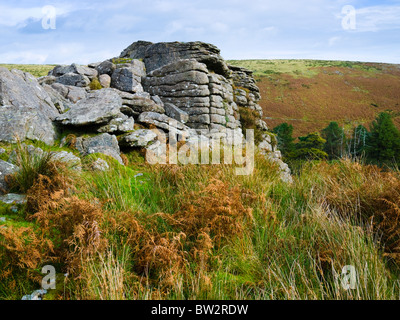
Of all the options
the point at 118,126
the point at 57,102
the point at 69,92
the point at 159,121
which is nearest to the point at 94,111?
the point at 118,126

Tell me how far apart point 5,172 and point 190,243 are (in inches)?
146

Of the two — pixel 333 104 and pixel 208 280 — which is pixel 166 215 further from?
pixel 333 104

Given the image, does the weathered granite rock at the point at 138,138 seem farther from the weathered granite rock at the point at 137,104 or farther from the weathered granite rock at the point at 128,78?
the weathered granite rock at the point at 128,78

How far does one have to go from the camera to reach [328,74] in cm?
6925

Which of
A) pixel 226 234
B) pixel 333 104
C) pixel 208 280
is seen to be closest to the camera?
pixel 208 280

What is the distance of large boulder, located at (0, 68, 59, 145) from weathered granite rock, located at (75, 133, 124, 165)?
82cm

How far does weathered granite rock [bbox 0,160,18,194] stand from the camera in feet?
15.9

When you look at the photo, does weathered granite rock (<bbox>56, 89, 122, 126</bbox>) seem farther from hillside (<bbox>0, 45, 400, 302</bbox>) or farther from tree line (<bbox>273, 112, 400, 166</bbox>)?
tree line (<bbox>273, 112, 400, 166</bbox>)

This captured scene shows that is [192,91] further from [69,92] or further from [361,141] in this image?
[361,141]

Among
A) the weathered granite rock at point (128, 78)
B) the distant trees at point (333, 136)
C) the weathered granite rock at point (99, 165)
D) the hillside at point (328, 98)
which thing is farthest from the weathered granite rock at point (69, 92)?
the distant trees at point (333, 136)

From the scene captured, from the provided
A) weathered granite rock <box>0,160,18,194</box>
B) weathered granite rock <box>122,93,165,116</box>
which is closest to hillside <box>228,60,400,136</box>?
weathered granite rock <box>122,93,165,116</box>
